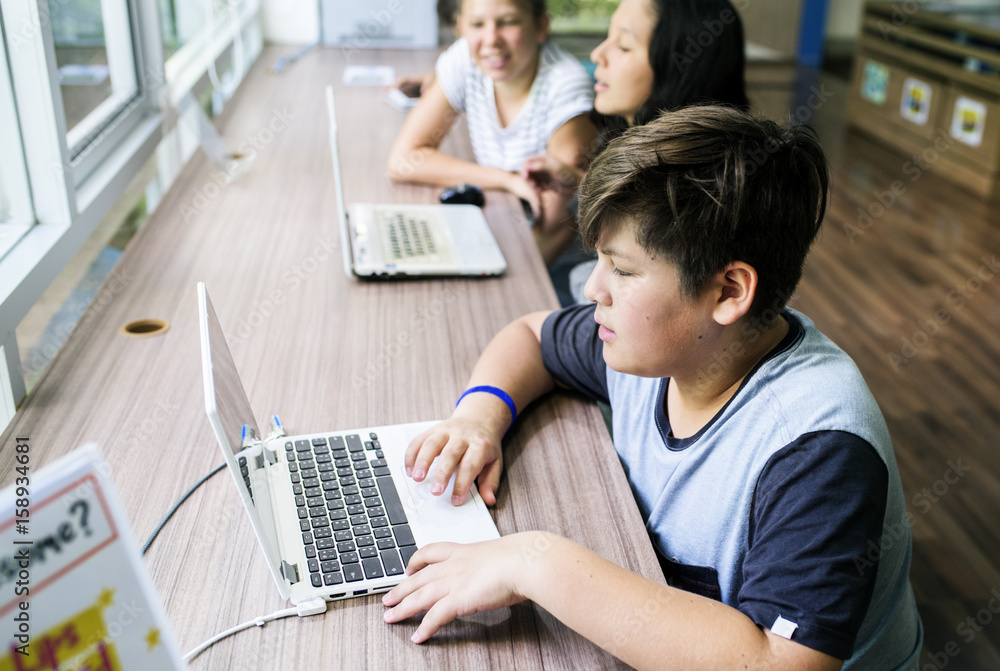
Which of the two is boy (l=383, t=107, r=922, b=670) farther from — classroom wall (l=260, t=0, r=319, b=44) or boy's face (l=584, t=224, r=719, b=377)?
classroom wall (l=260, t=0, r=319, b=44)

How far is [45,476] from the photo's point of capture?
1.50 ft

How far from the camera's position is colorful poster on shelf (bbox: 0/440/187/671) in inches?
17.7

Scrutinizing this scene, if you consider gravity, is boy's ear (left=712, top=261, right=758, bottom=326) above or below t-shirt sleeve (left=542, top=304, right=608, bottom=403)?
above

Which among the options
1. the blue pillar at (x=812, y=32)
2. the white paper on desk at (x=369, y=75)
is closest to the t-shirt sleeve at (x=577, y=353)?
the white paper on desk at (x=369, y=75)

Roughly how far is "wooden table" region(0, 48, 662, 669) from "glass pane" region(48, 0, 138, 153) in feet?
0.79

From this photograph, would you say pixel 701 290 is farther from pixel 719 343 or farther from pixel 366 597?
pixel 366 597

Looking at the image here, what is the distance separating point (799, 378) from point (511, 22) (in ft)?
4.81

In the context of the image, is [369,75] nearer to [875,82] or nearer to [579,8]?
[875,82]

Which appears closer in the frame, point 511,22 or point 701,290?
point 701,290

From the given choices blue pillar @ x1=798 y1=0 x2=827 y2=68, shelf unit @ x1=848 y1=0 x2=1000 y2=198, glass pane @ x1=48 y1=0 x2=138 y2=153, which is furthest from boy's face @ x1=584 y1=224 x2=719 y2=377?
blue pillar @ x1=798 y1=0 x2=827 y2=68

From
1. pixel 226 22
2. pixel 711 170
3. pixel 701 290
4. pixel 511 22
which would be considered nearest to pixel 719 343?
pixel 701 290

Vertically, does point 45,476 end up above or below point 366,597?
above

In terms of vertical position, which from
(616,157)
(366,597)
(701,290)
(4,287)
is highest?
(616,157)

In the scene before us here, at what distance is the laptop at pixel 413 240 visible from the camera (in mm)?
1562
